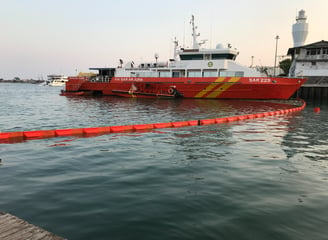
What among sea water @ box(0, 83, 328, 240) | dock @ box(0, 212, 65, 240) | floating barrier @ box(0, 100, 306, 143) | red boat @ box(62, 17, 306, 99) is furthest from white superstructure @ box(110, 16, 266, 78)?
dock @ box(0, 212, 65, 240)

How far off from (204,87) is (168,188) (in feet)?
75.8

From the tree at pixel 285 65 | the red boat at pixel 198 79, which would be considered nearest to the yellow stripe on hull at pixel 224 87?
the red boat at pixel 198 79

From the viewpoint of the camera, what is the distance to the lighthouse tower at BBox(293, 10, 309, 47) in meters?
46.3

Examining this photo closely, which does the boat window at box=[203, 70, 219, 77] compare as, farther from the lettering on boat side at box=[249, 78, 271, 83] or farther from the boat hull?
the lettering on boat side at box=[249, 78, 271, 83]

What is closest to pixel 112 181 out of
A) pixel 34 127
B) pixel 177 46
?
pixel 34 127

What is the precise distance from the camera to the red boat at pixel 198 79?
25.2 meters

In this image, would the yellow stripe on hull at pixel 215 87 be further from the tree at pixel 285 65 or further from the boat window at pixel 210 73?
the tree at pixel 285 65

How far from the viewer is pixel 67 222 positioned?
354 centimetres

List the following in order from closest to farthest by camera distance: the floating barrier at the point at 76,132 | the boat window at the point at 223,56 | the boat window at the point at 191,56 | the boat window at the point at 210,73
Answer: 1. the floating barrier at the point at 76,132
2. the boat window at the point at 223,56
3. the boat window at the point at 210,73
4. the boat window at the point at 191,56

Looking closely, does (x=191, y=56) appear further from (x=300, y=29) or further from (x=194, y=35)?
(x=300, y=29)

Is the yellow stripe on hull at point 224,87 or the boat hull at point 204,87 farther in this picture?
the yellow stripe on hull at point 224,87

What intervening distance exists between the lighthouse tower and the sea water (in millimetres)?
45432

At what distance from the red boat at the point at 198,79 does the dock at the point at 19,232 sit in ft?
81.2

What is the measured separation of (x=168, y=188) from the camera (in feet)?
15.9
